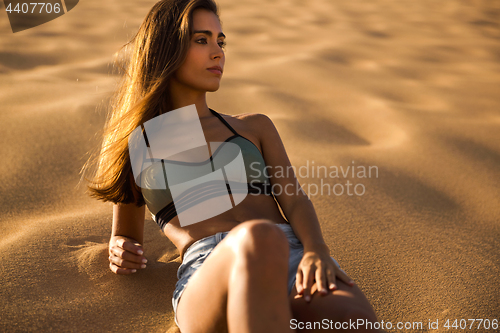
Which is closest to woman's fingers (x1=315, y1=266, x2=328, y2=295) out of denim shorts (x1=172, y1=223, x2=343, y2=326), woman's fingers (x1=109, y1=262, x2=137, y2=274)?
denim shorts (x1=172, y1=223, x2=343, y2=326)

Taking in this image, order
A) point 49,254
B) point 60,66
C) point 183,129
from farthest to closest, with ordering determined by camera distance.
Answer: point 60,66, point 49,254, point 183,129

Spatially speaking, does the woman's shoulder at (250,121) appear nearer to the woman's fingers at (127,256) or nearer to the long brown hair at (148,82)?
the long brown hair at (148,82)

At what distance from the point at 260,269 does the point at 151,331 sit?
0.67m

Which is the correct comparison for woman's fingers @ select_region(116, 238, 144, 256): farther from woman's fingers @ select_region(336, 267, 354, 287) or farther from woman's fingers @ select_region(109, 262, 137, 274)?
woman's fingers @ select_region(336, 267, 354, 287)

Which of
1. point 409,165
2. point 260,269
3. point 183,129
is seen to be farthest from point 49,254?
point 409,165

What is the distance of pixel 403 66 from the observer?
4934 mm

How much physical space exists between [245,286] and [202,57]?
0.99 meters

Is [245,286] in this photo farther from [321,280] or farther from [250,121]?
[250,121]

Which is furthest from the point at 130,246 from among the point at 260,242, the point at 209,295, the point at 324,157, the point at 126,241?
the point at 324,157

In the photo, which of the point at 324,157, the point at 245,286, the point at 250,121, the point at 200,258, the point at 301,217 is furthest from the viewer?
the point at 324,157

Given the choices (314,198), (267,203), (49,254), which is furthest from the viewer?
(314,198)

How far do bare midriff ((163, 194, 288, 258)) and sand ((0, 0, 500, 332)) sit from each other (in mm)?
329

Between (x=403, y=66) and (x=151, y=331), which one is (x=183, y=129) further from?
(x=403, y=66)

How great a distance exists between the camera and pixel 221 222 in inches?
56.1
